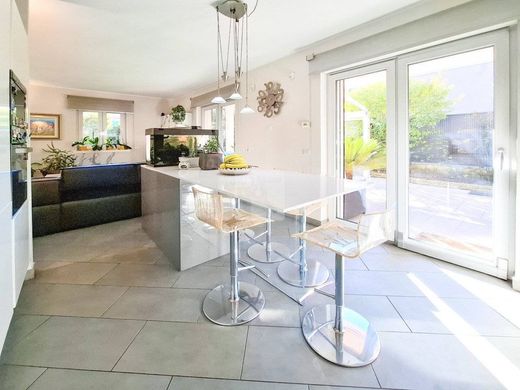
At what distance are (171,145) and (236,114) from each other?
237 centimetres

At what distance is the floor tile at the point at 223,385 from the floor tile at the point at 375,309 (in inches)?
24.4

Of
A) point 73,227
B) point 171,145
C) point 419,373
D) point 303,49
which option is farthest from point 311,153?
point 73,227

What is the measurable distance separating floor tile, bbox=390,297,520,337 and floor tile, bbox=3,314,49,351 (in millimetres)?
2364

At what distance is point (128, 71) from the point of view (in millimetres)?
4855

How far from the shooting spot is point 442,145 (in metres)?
2.79

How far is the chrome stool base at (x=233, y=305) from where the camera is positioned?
→ 1863 millimetres

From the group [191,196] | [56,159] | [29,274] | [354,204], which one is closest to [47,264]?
[29,274]

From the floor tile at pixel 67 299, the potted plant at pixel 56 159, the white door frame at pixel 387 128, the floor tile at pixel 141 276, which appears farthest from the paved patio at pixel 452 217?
the potted plant at pixel 56 159

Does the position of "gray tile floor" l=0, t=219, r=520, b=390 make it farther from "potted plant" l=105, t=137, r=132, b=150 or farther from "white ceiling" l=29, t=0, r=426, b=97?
"potted plant" l=105, t=137, r=132, b=150

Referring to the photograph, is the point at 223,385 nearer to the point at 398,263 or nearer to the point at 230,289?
the point at 230,289

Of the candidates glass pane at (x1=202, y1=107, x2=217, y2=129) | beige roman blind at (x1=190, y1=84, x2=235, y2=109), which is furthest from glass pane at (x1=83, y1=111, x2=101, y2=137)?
glass pane at (x1=202, y1=107, x2=217, y2=129)

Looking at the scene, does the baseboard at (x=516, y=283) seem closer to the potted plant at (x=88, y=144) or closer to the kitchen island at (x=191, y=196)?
the kitchen island at (x=191, y=196)

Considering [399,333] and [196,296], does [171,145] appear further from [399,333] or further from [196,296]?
[399,333]

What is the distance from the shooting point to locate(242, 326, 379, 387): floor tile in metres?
1.38
